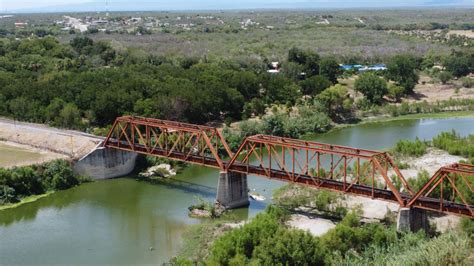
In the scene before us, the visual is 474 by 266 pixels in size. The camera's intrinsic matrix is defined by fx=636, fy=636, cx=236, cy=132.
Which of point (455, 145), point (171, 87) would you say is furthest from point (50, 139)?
point (455, 145)

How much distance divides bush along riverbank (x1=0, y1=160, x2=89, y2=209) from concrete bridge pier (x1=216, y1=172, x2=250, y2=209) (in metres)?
14.4

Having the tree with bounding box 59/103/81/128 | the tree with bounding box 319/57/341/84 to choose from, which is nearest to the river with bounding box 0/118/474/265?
the tree with bounding box 59/103/81/128

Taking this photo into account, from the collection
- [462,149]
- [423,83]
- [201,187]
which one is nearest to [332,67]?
[423,83]

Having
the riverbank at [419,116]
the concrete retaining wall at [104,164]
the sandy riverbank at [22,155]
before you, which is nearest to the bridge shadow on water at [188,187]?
the concrete retaining wall at [104,164]

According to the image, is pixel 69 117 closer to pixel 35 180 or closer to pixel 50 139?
pixel 50 139

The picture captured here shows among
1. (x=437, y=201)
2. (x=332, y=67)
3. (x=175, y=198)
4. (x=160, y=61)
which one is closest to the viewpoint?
(x=437, y=201)

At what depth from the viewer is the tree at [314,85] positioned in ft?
288

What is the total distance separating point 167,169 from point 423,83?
192 ft

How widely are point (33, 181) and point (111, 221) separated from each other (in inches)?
372

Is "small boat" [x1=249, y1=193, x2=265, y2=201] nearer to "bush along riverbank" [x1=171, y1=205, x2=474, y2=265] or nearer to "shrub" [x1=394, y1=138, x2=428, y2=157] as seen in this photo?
"bush along riverbank" [x1=171, y1=205, x2=474, y2=265]

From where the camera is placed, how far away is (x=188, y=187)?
51.7 metres

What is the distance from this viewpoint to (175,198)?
161 feet

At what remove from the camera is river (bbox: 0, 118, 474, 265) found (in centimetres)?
3859

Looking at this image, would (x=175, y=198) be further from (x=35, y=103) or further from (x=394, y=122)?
(x=394, y=122)
